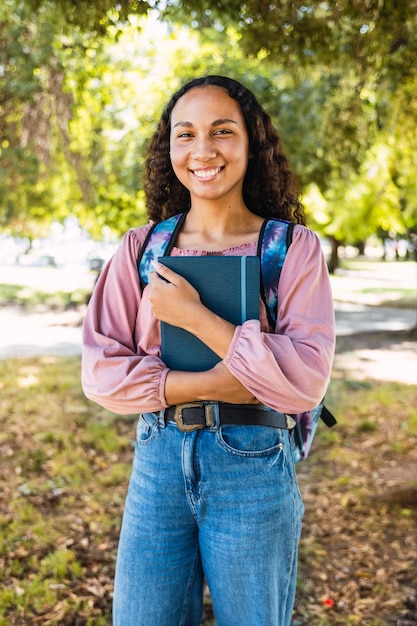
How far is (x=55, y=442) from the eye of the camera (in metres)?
5.83

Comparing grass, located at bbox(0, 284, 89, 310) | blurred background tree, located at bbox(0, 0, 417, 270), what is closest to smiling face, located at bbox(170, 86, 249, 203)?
blurred background tree, located at bbox(0, 0, 417, 270)

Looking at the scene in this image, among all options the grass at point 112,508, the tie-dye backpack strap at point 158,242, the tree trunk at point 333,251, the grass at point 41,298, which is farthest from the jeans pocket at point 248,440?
the tree trunk at point 333,251

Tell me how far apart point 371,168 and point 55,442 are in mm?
10841

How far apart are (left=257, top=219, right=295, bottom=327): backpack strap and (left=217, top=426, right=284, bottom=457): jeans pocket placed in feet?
1.01

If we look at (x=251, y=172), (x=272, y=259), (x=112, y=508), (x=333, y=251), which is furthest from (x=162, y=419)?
(x=333, y=251)

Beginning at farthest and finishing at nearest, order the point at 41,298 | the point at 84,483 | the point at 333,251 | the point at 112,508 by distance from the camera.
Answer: the point at 333,251, the point at 41,298, the point at 84,483, the point at 112,508

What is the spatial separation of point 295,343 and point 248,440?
0.99 ft

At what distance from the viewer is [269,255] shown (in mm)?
1776

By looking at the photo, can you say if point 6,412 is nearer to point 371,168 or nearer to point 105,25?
point 105,25

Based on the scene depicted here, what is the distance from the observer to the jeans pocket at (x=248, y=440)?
5.60 ft

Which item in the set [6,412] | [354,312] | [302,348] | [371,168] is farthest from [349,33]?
[354,312]

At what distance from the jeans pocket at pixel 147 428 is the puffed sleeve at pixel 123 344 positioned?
0.19ft

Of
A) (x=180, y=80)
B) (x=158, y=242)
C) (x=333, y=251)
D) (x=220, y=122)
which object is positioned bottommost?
(x=333, y=251)

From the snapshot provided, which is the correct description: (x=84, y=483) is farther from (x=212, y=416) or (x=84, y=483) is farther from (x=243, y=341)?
(x=243, y=341)
